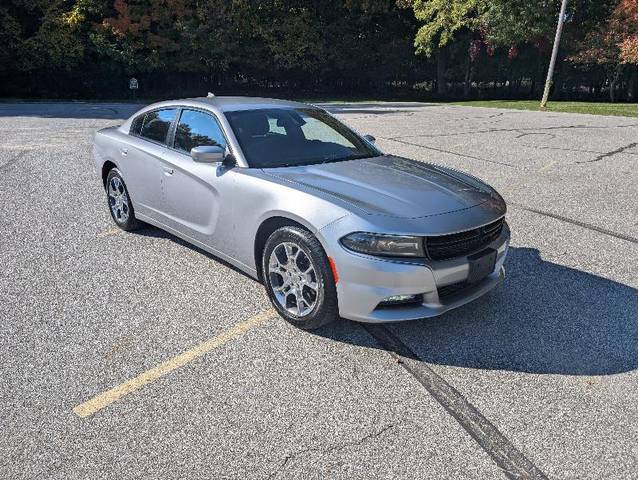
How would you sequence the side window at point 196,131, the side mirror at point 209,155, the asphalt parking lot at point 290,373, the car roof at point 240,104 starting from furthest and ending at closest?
1. the car roof at point 240,104
2. the side window at point 196,131
3. the side mirror at point 209,155
4. the asphalt parking lot at point 290,373

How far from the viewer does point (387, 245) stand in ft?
9.75

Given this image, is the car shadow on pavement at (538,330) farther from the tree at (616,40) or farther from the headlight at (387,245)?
the tree at (616,40)

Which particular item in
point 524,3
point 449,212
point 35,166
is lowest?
point 35,166

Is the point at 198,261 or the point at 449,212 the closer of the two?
the point at 449,212

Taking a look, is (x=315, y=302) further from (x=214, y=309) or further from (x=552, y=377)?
(x=552, y=377)

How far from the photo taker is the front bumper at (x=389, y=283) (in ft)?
9.64

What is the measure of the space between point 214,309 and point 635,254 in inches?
158

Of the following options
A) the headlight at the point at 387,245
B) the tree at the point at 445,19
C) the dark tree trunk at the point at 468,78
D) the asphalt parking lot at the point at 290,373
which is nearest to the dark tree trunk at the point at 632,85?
the dark tree trunk at the point at 468,78

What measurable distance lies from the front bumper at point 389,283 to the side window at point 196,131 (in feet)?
5.34

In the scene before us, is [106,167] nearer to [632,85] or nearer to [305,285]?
[305,285]

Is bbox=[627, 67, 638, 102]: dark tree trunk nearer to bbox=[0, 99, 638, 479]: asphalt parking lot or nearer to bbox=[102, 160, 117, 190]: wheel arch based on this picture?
bbox=[0, 99, 638, 479]: asphalt parking lot

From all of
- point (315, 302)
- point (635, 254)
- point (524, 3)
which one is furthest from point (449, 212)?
point (524, 3)

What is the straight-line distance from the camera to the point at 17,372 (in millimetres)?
2891

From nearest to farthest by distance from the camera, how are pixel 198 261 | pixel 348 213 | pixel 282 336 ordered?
pixel 348 213 < pixel 282 336 < pixel 198 261
